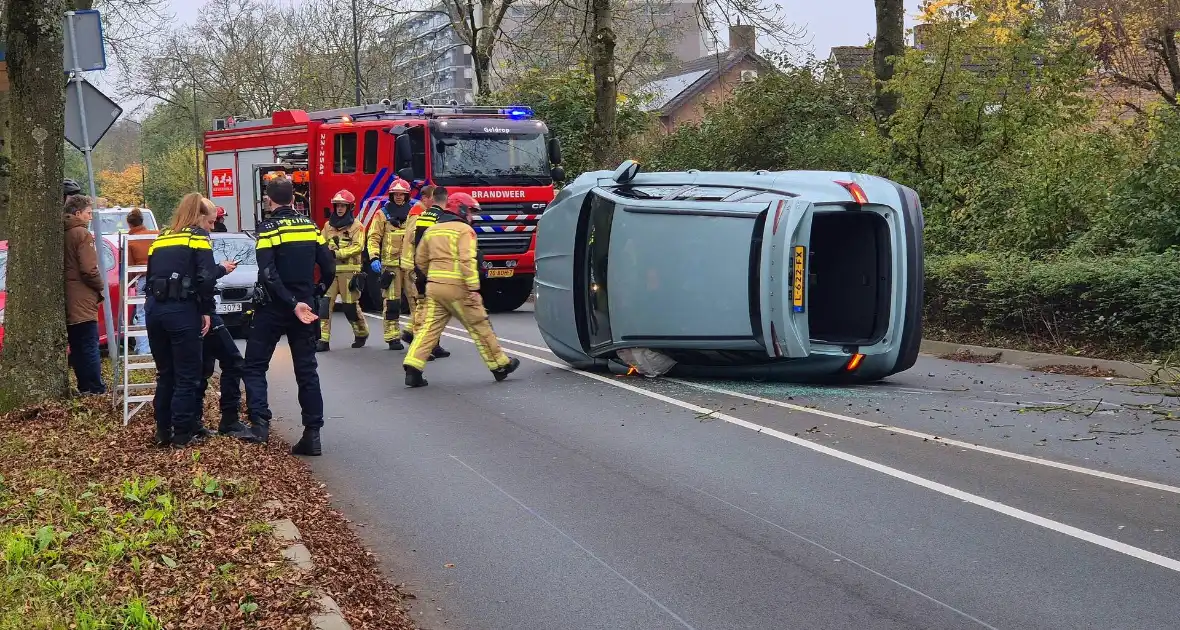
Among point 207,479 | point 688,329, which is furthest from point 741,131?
point 207,479

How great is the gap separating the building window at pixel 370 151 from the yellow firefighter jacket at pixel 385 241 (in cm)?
527

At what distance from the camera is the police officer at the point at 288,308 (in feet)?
28.0

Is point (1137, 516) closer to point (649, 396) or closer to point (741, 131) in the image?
point (649, 396)

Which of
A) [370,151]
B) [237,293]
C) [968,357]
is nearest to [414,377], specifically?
[237,293]

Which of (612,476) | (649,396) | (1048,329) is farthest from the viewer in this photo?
(1048,329)

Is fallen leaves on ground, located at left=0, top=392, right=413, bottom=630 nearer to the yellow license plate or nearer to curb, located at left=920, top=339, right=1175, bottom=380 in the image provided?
the yellow license plate

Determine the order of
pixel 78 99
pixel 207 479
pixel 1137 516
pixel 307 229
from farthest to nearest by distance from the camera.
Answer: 1. pixel 78 99
2. pixel 307 229
3. pixel 207 479
4. pixel 1137 516

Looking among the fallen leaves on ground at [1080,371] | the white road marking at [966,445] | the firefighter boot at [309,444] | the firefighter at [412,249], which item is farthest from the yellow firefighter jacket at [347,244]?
the fallen leaves on ground at [1080,371]

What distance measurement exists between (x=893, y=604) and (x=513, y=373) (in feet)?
25.4

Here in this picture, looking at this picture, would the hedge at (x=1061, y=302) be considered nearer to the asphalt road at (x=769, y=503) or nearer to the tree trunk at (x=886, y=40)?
the asphalt road at (x=769, y=503)

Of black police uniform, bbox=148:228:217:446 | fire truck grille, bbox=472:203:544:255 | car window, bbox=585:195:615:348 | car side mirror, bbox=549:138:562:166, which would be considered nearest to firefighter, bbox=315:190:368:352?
car window, bbox=585:195:615:348

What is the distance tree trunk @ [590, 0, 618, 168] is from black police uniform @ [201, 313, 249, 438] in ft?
56.2

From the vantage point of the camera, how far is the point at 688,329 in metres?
11.0

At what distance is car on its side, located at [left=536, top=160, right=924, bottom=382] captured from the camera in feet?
34.4
